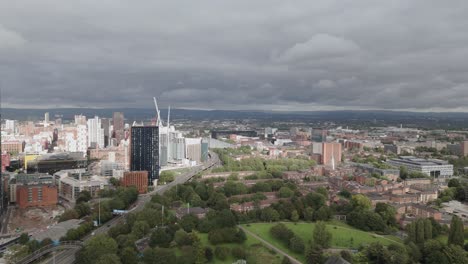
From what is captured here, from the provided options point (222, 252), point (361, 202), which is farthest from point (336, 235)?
point (222, 252)

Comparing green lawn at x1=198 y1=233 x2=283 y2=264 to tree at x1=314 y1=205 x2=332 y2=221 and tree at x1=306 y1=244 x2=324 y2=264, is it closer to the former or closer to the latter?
tree at x1=306 y1=244 x2=324 y2=264

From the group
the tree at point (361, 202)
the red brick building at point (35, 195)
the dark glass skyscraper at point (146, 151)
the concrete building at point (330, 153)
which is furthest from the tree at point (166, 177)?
the tree at point (361, 202)

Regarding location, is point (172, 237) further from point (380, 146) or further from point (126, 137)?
point (380, 146)

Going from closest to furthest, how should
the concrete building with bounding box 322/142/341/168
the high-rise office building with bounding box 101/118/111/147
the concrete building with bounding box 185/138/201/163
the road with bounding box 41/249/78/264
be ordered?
1. the road with bounding box 41/249/78/264
2. the concrete building with bounding box 322/142/341/168
3. the concrete building with bounding box 185/138/201/163
4. the high-rise office building with bounding box 101/118/111/147

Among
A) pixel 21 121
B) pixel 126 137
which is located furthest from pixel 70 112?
pixel 126 137

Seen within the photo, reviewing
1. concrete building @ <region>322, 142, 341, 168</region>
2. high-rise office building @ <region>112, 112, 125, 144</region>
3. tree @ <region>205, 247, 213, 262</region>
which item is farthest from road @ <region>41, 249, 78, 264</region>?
high-rise office building @ <region>112, 112, 125, 144</region>

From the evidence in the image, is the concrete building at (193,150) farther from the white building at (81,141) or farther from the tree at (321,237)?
the tree at (321,237)

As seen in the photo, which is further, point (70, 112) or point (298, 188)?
point (70, 112)

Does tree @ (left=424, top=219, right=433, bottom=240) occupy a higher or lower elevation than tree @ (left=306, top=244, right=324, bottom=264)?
higher
